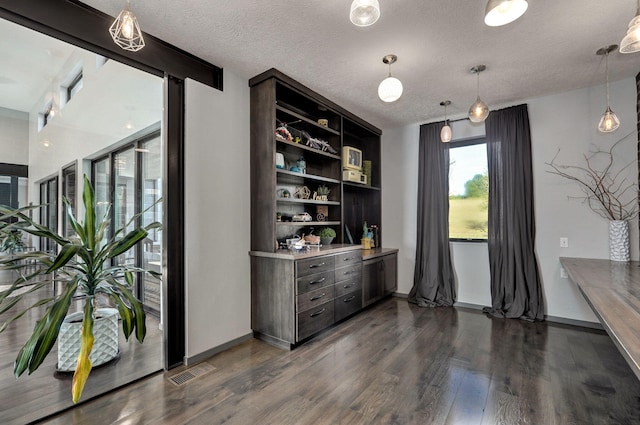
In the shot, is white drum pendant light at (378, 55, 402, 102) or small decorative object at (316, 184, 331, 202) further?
small decorative object at (316, 184, 331, 202)

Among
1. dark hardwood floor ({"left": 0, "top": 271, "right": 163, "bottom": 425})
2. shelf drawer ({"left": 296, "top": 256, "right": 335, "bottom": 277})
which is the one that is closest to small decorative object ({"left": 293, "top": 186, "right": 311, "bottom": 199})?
shelf drawer ({"left": 296, "top": 256, "right": 335, "bottom": 277})

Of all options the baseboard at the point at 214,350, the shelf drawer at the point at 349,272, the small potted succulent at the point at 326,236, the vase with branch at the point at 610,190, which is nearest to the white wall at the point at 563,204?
the vase with branch at the point at 610,190

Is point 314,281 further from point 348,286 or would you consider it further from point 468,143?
point 468,143

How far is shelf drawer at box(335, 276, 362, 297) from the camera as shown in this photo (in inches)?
132

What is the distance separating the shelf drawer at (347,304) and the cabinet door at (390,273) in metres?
0.75

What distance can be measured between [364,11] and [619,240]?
11.3ft

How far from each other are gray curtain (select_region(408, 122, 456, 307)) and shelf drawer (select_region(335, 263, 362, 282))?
111 centimetres

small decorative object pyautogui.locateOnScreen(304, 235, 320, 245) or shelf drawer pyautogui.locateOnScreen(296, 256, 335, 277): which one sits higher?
small decorative object pyautogui.locateOnScreen(304, 235, 320, 245)

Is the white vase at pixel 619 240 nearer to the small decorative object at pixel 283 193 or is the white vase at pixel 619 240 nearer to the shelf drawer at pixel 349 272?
the shelf drawer at pixel 349 272

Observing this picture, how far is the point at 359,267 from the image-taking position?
3.74m

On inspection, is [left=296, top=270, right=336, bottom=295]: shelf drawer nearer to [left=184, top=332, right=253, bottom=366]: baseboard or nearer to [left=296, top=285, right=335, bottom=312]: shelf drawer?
[left=296, top=285, right=335, bottom=312]: shelf drawer

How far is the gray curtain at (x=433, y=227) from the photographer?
13.5 ft

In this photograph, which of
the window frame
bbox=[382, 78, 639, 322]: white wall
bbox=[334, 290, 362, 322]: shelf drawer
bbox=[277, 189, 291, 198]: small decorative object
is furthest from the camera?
the window frame

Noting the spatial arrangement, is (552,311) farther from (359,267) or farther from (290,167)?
(290,167)
